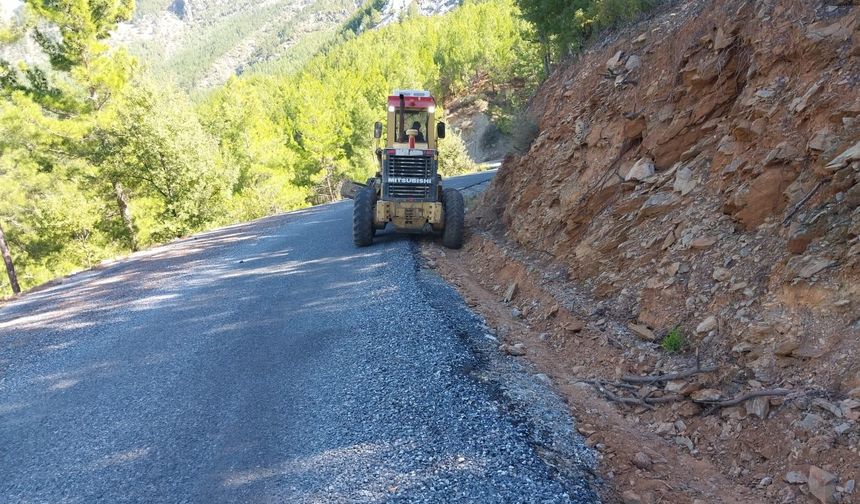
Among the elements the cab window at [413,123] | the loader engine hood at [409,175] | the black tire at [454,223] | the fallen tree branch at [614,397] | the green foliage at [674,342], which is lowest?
the fallen tree branch at [614,397]

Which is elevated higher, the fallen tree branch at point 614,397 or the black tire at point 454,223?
the black tire at point 454,223

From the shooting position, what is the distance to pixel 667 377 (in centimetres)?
461

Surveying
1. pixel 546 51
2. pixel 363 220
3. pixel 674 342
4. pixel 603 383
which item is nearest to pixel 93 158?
pixel 363 220

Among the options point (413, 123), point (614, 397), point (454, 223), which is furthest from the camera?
point (413, 123)

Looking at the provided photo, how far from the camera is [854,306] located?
3.71 metres

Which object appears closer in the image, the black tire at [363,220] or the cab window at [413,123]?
the black tire at [363,220]

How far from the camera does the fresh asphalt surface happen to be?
12.5 ft

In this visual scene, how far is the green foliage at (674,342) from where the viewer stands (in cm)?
487

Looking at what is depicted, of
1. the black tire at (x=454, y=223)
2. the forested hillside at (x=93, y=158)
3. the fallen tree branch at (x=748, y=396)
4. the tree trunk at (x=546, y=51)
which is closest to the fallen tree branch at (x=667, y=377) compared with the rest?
the fallen tree branch at (x=748, y=396)

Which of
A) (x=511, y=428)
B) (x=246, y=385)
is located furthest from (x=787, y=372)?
(x=246, y=385)

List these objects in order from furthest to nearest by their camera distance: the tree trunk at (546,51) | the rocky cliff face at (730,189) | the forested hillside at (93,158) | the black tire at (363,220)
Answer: the forested hillside at (93,158) < the tree trunk at (546,51) < the black tire at (363,220) < the rocky cliff face at (730,189)

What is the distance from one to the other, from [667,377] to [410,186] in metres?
7.35

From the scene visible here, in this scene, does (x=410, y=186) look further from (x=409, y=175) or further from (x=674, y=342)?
(x=674, y=342)

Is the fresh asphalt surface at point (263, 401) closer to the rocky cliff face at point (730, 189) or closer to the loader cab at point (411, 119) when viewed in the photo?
the rocky cliff face at point (730, 189)
